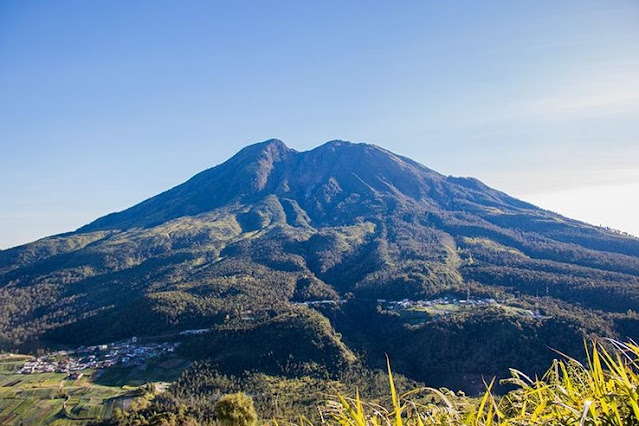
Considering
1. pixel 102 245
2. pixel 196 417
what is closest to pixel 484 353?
pixel 196 417

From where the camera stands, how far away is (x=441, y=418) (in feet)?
10.5

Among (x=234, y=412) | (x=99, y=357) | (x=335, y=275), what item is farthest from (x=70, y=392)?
(x=335, y=275)

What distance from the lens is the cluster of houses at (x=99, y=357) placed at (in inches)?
2421

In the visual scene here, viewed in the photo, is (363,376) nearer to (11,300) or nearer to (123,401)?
(123,401)

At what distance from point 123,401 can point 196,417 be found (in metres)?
13.4

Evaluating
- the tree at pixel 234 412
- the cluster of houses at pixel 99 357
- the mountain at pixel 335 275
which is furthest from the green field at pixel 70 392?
the tree at pixel 234 412

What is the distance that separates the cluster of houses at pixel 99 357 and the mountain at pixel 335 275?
17.0ft

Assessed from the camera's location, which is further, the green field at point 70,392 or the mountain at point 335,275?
the mountain at point 335,275

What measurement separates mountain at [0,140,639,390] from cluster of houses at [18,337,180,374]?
17.0ft

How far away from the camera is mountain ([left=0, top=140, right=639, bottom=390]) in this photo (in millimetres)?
63750

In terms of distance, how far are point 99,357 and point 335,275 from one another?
55404mm

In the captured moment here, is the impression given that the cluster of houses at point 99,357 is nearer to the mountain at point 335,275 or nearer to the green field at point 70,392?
the green field at point 70,392

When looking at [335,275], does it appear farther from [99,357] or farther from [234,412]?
[234,412]

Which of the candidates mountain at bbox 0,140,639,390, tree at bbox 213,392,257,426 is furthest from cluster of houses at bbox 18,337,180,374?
tree at bbox 213,392,257,426
